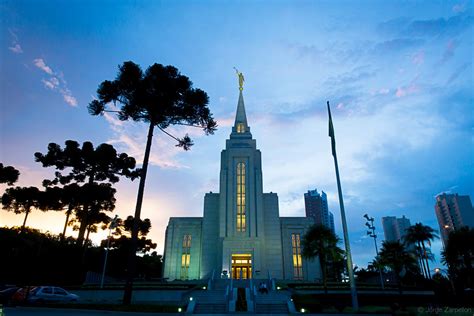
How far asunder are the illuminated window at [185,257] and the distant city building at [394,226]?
8771 cm

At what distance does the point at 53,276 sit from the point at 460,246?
5150 centimetres

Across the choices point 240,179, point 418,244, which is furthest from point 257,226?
point 418,244

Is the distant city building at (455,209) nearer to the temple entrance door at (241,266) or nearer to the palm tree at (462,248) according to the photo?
the palm tree at (462,248)

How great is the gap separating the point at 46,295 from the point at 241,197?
3248 cm

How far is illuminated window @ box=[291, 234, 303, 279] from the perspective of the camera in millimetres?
49812

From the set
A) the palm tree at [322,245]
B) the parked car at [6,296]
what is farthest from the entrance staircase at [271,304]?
the parked car at [6,296]

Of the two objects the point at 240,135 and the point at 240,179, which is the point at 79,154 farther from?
the point at 240,135

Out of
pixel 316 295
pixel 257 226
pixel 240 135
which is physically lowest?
pixel 316 295

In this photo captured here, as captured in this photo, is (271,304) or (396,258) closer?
(271,304)

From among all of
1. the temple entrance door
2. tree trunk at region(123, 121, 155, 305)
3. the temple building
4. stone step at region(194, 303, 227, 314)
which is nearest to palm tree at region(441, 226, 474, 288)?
the temple building

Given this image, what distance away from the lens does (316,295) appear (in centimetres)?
2573

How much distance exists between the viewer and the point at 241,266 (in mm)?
45625

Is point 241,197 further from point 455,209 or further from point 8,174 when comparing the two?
point 455,209

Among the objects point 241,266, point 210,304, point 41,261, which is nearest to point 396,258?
point 241,266
